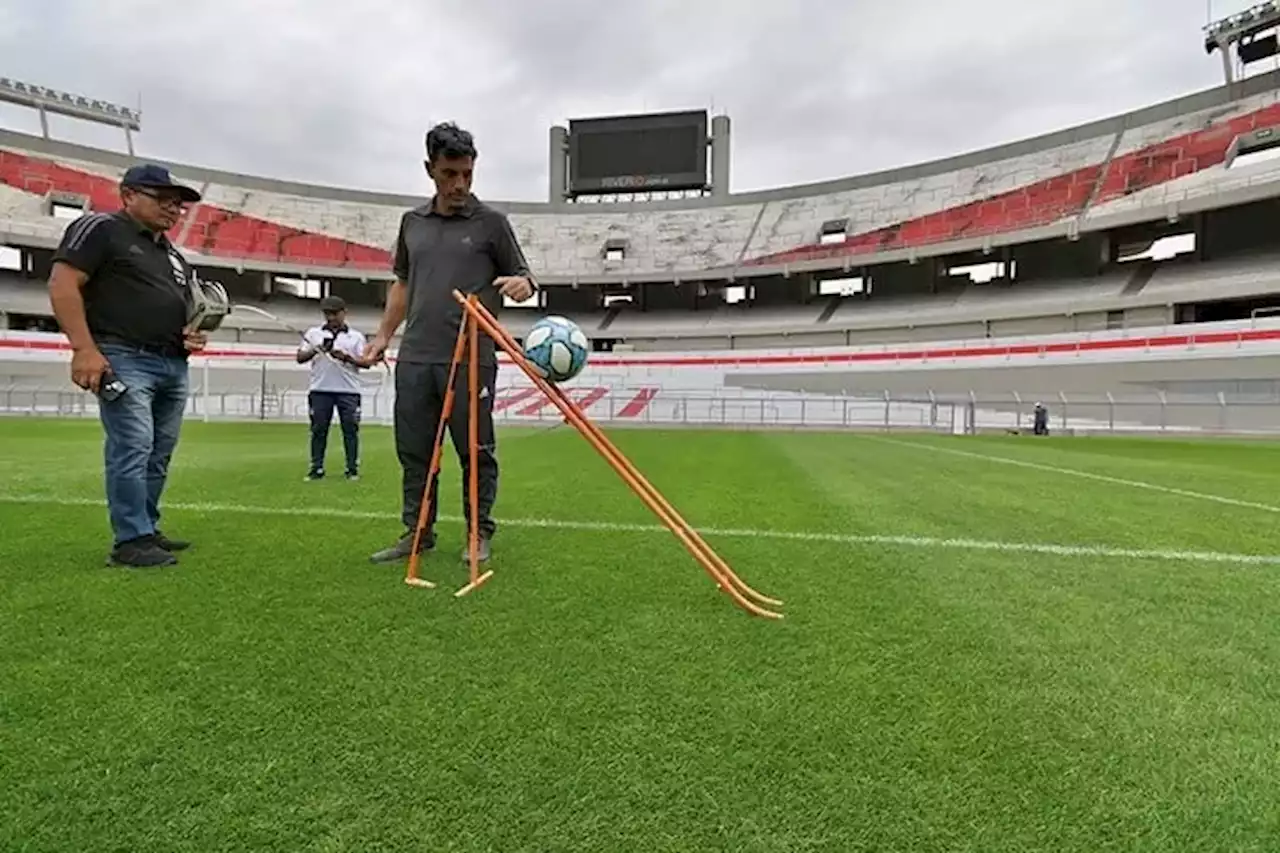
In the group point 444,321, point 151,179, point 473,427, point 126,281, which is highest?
point 151,179

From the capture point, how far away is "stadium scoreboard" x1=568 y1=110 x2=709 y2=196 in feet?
153

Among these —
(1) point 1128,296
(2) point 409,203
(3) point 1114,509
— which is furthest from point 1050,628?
(2) point 409,203

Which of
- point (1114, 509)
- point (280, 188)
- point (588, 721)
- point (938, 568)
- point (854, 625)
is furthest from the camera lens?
point (280, 188)

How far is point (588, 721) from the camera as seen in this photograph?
1.89 metres

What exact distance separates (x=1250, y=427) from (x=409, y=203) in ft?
140

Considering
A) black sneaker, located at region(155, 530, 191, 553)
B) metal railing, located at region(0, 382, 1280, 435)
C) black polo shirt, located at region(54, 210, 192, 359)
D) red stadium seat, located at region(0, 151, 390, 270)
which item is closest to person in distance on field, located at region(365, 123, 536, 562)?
black sneaker, located at region(155, 530, 191, 553)

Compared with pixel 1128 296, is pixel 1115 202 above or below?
above

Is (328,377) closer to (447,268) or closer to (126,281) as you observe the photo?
(126,281)

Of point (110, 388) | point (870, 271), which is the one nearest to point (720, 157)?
point (870, 271)

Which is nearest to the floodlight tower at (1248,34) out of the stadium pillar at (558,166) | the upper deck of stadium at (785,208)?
the upper deck of stadium at (785,208)

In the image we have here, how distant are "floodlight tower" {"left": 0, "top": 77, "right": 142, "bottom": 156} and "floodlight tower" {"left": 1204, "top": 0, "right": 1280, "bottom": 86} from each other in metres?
54.2

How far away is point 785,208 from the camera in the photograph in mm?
45531

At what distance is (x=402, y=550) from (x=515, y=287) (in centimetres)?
135

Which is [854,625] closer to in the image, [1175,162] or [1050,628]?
[1050,628]
